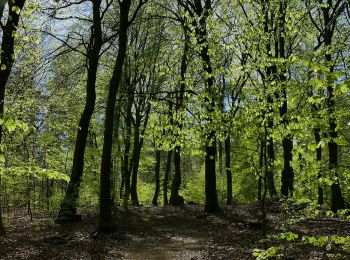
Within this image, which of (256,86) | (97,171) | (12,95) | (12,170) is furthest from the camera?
(97,171)

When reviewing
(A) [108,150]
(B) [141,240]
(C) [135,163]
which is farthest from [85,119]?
(C) [135,163]

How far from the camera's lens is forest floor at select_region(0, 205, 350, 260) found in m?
11.7

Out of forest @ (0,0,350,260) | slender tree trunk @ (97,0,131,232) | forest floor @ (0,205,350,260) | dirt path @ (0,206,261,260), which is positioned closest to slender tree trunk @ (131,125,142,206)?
forest @ (0,0,350,260)

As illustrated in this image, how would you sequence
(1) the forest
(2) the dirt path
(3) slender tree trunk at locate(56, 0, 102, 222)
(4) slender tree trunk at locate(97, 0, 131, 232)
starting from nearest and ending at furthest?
(1) the forest < (2) the dirt path < (4) slender tree trunk at locate(97, 0, 131, 232) < (3) slender tree trunk at locate(56, 0, 102, 222)

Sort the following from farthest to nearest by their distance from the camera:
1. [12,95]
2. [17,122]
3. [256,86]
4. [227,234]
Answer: [12,95], [227,234], [256,86], [17,122]

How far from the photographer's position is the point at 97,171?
22812 mm

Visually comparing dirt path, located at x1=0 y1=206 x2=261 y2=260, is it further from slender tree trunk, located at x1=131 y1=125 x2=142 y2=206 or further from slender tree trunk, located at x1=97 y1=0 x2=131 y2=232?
slender tree trunk, located at x1=131 y1=125 x2=142 y2=206

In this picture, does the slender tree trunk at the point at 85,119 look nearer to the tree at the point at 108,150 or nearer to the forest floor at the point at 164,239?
the forest floor at the point at 164,239

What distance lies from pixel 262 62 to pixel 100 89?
1857 cm

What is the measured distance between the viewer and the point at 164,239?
597 inches

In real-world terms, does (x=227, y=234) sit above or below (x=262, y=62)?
below

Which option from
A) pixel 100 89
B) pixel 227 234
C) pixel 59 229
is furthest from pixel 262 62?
pixel 100 89

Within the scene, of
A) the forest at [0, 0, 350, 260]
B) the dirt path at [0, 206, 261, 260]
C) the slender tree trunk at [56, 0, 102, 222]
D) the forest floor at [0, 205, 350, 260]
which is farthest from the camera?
the slender tree trunk at [56, 0, 102, 222]

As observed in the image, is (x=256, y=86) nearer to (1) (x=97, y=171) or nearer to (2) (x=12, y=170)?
(2) (x=12, y=170)
